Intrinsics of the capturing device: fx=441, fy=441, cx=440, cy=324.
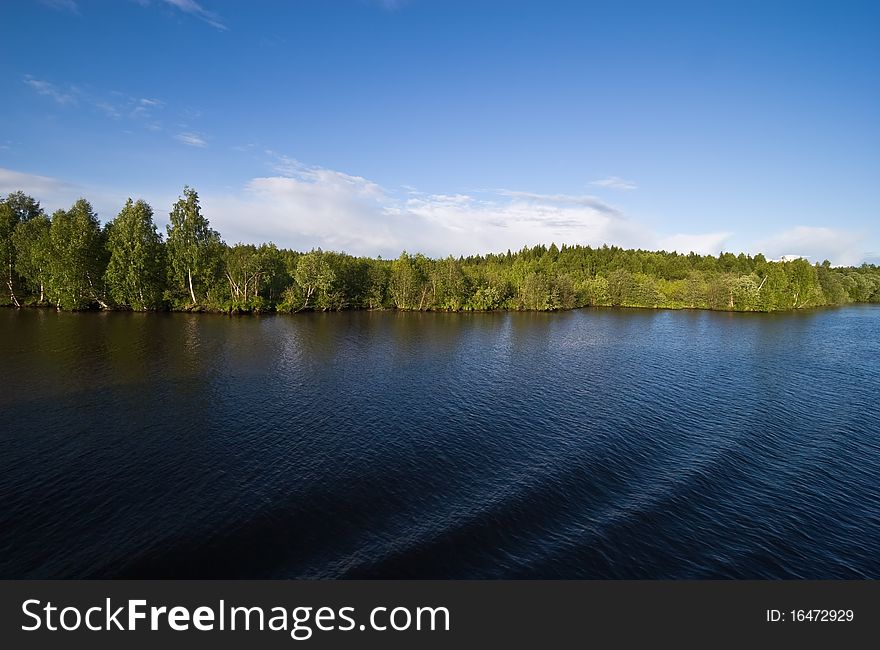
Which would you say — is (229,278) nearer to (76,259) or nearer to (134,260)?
(134,260)

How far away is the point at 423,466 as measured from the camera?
98.5 feet

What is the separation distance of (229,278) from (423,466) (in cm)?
9238

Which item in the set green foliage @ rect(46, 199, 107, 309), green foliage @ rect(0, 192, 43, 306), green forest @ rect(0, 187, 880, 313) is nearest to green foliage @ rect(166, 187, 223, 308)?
green forest @ rect(0, 187, 880, 313)

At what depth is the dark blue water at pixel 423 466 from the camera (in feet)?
69.0

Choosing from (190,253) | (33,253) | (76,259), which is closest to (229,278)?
(190,253)

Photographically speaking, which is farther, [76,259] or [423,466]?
[76,259]

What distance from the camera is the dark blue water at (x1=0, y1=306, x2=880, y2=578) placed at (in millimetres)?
21031

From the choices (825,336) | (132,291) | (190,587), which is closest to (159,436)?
(190,587)

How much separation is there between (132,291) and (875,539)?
115639 mm

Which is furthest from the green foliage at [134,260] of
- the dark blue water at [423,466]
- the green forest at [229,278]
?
the dark blue water at [423,466]

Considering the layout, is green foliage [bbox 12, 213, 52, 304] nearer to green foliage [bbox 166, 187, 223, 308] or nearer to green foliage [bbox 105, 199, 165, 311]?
green foliage [bbox 105, 199, 165, 311]

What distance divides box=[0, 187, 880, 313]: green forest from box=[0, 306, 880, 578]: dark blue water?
1324 inches

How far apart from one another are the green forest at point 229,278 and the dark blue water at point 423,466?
33.6 m

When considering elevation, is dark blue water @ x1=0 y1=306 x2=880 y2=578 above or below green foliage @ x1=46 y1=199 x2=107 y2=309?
below
